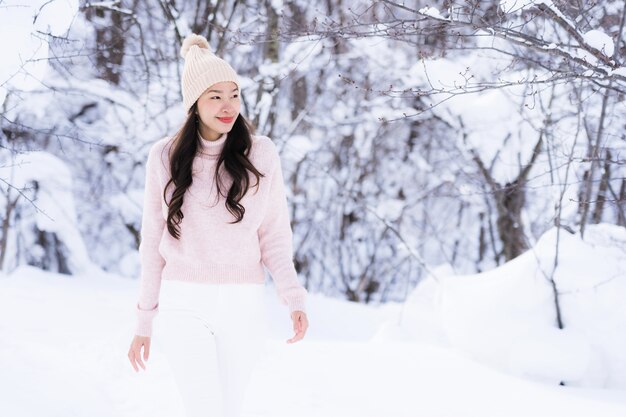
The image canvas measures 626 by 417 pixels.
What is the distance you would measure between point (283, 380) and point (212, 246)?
183 centimetres

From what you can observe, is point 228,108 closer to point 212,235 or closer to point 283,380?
point 212,235

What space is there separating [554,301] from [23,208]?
5923 millimetres

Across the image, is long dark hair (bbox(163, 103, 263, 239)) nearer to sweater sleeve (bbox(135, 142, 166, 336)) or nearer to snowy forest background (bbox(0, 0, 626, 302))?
sweater sleeve (bbox(135, 142, 166, 336))

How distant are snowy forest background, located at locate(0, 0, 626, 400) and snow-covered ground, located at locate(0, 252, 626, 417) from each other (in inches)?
13.3

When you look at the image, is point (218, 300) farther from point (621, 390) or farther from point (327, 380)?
point (621, 390)

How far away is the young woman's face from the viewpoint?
7.36ft

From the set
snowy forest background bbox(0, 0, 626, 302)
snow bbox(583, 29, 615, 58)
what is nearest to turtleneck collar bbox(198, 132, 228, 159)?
snowy forest background bbox(0, 0, 626, 302)

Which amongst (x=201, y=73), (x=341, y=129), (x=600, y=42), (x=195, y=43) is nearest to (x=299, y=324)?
(x=201, y=73)

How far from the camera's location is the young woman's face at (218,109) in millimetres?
2242

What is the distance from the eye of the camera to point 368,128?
974cm

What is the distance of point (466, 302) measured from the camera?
4418 mm

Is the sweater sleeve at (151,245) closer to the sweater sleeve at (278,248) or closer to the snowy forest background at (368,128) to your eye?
the sweater sleeve at (278,248)

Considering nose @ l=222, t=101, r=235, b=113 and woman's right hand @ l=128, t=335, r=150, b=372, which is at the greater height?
nose @ l=222, t=101, r=235, b=113

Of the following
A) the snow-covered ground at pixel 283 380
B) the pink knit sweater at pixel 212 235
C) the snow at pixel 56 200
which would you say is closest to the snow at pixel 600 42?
the pink knit sweater at pixel 212 235
